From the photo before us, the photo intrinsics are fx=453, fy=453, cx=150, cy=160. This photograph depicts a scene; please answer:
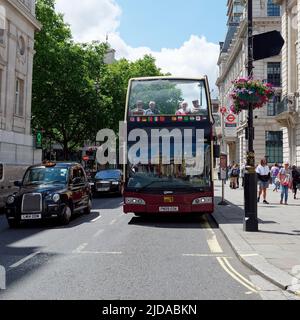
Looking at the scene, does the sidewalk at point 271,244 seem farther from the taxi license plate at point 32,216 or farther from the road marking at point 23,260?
the taxi license plate at point 32,216

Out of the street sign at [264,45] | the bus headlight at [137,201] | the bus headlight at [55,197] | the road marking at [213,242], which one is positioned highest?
the street sign at [264,45]

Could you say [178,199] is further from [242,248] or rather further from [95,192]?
[95,192]

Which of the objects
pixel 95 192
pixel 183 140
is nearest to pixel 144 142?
pixel 183 140

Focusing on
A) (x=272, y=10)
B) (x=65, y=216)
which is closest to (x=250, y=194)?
(x=65, y=216)

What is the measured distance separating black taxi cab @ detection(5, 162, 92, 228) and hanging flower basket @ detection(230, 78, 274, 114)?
5559 mm

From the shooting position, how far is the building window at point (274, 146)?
4688 cm

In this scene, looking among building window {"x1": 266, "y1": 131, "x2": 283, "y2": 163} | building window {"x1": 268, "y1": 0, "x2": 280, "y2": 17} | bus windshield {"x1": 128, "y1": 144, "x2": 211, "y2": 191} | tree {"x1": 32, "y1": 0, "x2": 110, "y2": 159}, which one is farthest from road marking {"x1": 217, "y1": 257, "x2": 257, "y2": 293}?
building window {"x1": 268, "y1": 0, "x2": 280, "y2": 17}

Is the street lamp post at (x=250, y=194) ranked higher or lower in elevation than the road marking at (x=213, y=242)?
higher

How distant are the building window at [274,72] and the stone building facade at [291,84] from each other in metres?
13.6

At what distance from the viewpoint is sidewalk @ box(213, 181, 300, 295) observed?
21.3 ft

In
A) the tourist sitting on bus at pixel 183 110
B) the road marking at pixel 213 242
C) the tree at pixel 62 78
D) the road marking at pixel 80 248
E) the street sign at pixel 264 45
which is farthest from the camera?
the tree at pixel 62 78

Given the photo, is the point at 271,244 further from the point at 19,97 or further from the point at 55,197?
the point at 19,97

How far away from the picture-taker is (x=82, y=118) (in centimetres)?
4172

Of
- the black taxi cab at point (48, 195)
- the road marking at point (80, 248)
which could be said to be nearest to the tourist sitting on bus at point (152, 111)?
the black taxi cab at point (48, 195)
